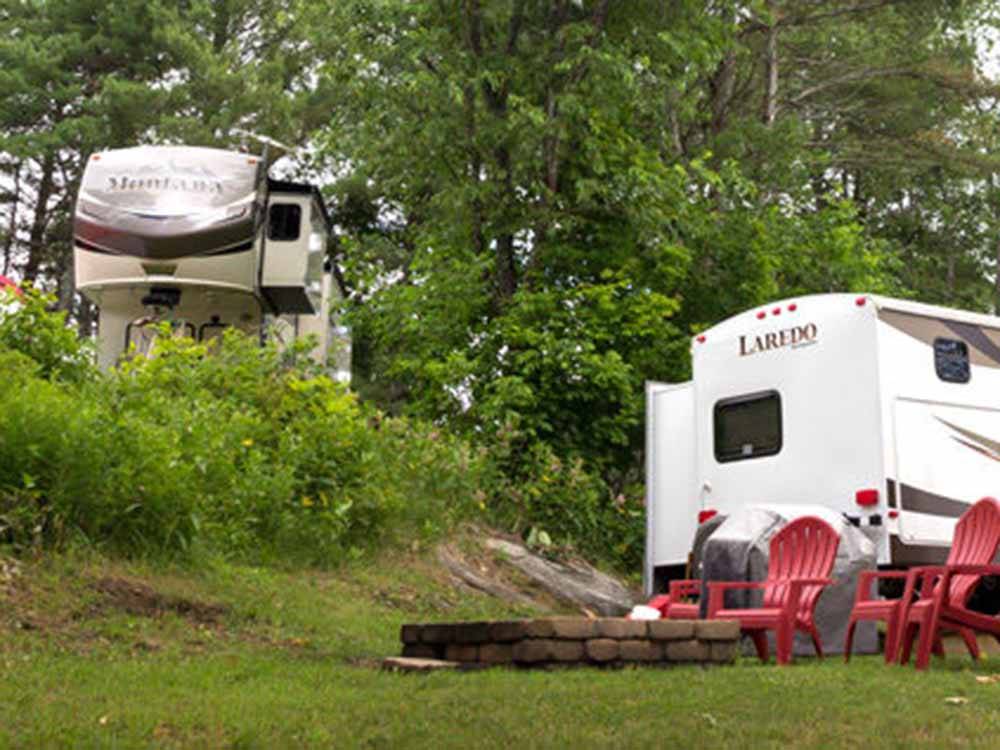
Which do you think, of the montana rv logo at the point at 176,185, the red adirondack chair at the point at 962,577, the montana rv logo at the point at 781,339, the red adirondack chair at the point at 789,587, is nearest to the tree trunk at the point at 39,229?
the montana rv logo at the point at 176,185

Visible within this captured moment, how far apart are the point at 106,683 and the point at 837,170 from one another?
24.3m

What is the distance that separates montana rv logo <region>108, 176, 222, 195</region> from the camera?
50.6ft

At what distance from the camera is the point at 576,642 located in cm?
743

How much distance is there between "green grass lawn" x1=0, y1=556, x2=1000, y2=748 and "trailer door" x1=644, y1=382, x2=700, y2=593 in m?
4.40

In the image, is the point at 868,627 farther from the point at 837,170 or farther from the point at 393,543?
the point at 837,170

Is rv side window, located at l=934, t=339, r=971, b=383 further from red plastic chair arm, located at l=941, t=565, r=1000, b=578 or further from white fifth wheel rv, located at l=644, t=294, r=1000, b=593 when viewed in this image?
red plastic chair arm, located at l=941, t=565, r=1000, b=578

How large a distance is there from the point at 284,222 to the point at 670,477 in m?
5.38

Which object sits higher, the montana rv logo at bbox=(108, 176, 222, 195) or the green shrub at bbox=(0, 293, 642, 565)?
the montana rv logo at bbox=(108, 176, 222, 195)

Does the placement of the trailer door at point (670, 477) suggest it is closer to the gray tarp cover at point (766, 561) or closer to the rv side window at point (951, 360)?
the rv side window at point (951, 360)

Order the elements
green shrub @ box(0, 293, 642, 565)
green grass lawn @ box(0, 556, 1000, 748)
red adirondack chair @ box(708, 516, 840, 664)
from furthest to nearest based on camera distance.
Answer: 1. red adirondack chair @ box(708, 516, 840, 664)
2. green shrub @ box(0, 293, 642, 565)
3. green grass lawn @ box(0, 556, 1000, 748)

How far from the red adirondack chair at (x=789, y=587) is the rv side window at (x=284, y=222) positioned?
7.66m

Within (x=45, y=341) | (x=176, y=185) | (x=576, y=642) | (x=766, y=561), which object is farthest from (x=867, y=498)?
(x=176, y=185)

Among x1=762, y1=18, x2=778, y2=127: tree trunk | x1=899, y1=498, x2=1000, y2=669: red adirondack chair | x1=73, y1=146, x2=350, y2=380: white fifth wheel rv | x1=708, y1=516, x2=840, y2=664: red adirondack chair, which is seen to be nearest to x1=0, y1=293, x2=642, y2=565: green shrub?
x1=73, y1=146, x2=350, y2=380: white fifth wheel rv

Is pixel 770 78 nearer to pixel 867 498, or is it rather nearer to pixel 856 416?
pixel 856 416
